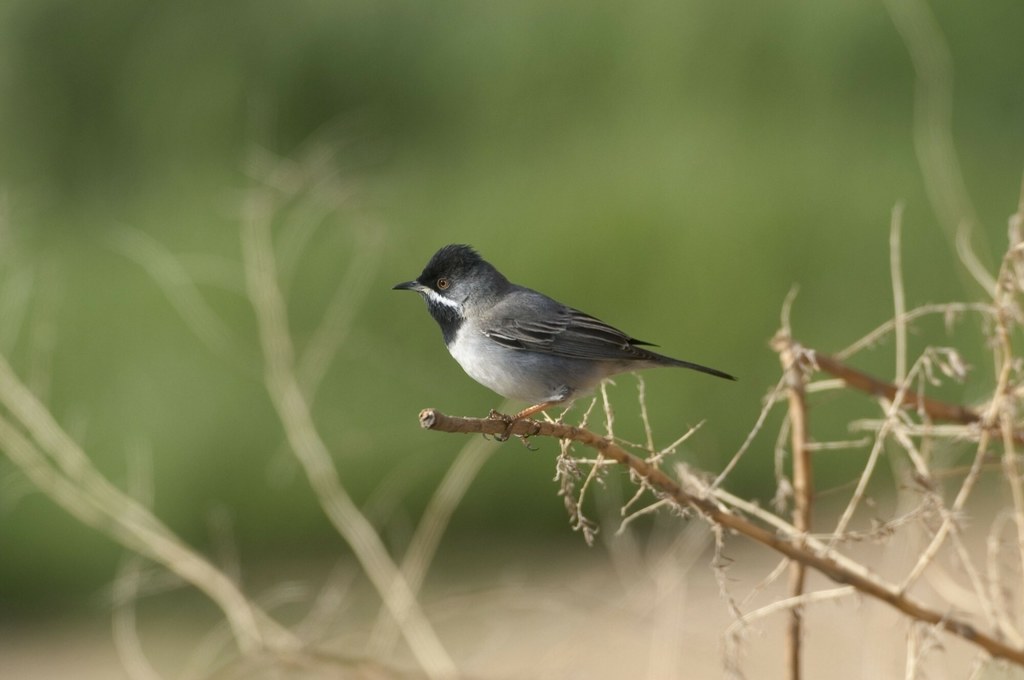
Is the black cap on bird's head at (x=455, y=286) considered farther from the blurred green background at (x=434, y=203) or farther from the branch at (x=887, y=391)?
the blurred green background at (x=434, y=203)

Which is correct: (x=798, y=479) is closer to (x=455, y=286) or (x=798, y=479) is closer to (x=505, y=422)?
(x=505, y=422)

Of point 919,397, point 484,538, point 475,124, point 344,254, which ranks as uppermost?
point 475,124

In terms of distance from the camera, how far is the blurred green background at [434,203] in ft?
29.4

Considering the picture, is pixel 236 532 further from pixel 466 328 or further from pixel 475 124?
pixel 466 328

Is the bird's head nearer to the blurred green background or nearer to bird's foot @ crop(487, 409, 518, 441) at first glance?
bird's foot @ crop(487, 409, 518, 441)

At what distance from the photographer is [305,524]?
8.95 m

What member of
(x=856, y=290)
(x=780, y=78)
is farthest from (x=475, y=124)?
(x=856, y=290)

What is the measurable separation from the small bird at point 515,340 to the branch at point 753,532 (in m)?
1.29

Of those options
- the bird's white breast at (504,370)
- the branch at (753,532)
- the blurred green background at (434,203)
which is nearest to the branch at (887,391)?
the branch at (753,532)

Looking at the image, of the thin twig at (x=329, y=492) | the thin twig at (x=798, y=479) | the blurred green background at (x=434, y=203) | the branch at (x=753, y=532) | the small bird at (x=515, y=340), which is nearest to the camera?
the branch at (x=753, y=532)

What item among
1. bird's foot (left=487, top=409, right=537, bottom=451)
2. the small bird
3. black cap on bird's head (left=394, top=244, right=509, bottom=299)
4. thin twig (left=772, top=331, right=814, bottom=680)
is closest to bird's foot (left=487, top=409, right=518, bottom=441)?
bird's foot (left=487, top=409, right=537, bottom=451)

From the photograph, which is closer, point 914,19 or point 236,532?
point 914,19

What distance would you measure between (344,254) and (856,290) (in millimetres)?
3830

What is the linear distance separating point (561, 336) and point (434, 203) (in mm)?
5880
